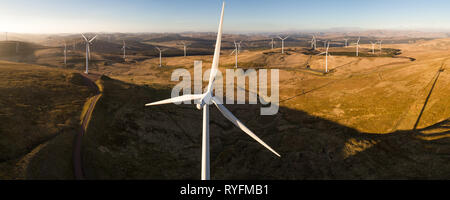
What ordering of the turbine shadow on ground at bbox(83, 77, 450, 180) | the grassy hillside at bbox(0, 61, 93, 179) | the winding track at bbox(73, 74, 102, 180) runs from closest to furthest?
1. the grassy hillside at bbox(0, 61, 93, 179)
2. the winding track at bbox(73, 74, 102, 180)
3. the turbine shadow on ground at bbox(83, 77, 450, 180)

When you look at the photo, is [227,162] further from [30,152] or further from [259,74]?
[259,74]

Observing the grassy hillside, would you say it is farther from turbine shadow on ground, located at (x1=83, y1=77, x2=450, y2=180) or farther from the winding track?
turbine shadow on ground, located at (x1=83, y1=77, x2=450, y2=180)

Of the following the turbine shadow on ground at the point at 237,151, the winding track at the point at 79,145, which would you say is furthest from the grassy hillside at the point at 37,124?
the turbine shadow on ground at the point at 237,151

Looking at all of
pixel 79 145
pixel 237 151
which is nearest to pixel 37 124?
pixel 79 145

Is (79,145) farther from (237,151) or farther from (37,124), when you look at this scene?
(237,151)

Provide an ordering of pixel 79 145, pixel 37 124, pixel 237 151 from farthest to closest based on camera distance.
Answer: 1. pixel 237 151
2. pixel 37 124
3. pixel 79 145

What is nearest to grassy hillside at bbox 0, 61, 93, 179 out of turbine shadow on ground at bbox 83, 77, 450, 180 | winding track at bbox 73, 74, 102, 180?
winding track at bbox 73, 74, 102, 180

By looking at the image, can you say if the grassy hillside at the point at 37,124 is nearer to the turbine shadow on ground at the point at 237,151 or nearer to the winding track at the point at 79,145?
the winding track at the point at 79,145
